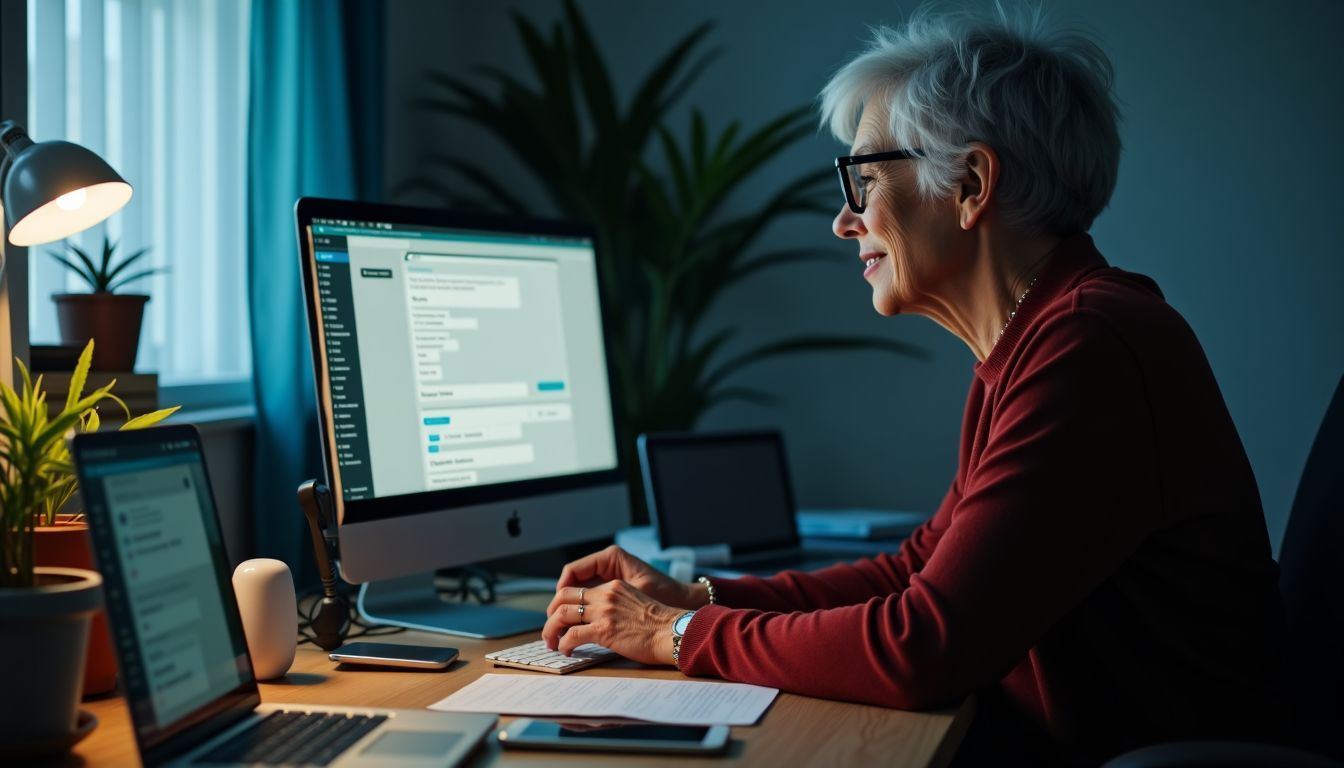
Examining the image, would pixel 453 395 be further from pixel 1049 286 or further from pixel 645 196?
pixel 645 196

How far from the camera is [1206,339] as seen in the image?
2.42 metres

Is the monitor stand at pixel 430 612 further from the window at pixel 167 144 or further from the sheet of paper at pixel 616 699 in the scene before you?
the window at pixel 167 144

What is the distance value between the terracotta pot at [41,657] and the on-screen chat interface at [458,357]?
44cm

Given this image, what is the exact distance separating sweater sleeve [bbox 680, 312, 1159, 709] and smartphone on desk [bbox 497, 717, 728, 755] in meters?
0.17

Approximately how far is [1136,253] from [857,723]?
5.87 feet

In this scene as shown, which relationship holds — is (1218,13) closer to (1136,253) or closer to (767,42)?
(1136,253)

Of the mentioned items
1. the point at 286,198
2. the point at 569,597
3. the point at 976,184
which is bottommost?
the point at 569,597

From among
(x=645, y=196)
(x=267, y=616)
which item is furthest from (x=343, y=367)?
(x=645, y=196)

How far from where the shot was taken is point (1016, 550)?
3.41 ft

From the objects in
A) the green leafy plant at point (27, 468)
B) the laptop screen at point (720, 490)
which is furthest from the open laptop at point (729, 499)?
the green leafy plant at point (27, 468)

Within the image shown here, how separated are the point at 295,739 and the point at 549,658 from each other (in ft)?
1.19

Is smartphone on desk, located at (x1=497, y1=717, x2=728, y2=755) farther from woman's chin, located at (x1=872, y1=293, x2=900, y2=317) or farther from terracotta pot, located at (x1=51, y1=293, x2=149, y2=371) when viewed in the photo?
terracotta pot, located at (x1=51, y1=293, x2=149, y2=371)

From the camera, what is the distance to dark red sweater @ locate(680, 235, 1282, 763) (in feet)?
3.43

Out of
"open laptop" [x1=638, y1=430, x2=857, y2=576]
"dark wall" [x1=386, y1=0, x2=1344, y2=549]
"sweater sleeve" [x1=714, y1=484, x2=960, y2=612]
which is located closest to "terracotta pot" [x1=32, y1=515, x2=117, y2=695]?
"sweater sleeve" [x1=714, y1=484, x2=960, y2=612]
